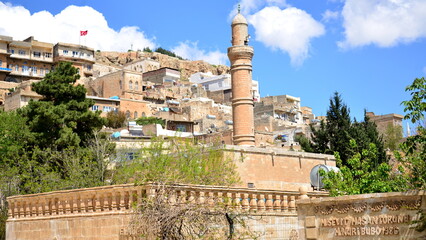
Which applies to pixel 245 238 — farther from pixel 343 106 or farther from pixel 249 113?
pixel 343 106

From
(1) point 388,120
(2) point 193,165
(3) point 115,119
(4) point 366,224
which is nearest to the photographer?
(4) point 366,224

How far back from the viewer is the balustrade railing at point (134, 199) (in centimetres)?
1068

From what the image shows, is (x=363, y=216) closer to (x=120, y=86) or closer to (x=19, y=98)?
(x=19, y=98)

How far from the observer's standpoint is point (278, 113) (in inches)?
2761

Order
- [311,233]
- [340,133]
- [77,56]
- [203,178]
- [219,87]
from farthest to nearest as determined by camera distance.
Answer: [219,87] < [77,56] < [340,133] < [203,178] < [311,233]

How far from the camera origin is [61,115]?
90.3 ft

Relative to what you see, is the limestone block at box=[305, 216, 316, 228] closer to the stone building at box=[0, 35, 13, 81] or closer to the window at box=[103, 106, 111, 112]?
the window at box=[103, 106, 111, 112]

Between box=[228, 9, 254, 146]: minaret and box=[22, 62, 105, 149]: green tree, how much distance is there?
26.8 ft

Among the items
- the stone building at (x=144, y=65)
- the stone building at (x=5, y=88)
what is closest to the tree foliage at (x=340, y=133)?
the stone building at (x=5, y=88)

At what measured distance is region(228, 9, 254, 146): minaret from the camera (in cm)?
2452

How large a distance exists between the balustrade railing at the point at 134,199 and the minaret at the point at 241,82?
11843 millimetres

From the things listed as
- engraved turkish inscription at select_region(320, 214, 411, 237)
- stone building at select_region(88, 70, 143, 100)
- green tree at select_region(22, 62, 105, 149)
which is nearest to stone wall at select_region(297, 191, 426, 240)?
engraved turkish inscription at select_region(320, 214, 411, 237)

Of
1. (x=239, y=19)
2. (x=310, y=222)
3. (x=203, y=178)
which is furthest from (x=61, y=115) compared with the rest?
(x=310, y=222)

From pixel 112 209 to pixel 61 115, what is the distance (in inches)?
685
